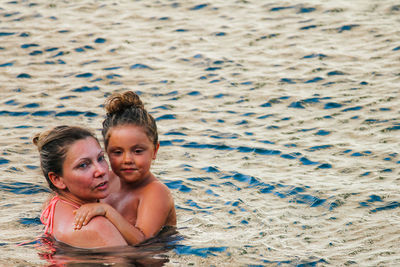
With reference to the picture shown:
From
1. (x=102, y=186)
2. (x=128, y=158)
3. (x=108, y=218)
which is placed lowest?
(x=108, y=218)

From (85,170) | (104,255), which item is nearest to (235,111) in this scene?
(85,170)

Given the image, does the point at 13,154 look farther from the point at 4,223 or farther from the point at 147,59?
the point at 147,59

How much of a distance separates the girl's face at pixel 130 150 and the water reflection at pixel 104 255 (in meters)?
0.69

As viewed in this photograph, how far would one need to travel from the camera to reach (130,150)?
22.9 feet

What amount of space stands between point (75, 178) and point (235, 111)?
5.88m

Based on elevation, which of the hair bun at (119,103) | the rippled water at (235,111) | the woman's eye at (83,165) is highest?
the hair bun at (119,103)

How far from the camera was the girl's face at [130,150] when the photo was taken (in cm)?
696

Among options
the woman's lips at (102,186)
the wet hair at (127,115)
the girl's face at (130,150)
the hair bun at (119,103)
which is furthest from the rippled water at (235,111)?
the hair bun at (119,103)

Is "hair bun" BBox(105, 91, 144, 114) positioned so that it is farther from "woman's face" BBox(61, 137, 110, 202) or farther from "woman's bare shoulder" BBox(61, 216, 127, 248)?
"woman's bare shoulder" BBox(61, 216, 127, 248)

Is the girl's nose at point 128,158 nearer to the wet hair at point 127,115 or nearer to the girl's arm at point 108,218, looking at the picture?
the wet hair at point 127,115

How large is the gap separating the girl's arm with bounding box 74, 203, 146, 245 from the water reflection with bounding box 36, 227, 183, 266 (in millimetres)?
109

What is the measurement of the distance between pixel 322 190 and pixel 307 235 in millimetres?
1449

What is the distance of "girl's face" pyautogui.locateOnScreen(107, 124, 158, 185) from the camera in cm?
696

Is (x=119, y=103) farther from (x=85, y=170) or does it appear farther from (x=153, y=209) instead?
(x=153, y=209)
